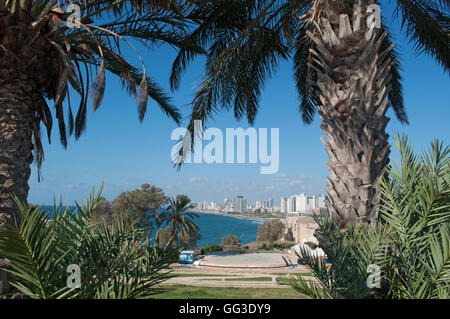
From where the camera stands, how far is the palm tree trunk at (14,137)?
10.3 feet

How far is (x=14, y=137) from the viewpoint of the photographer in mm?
3375

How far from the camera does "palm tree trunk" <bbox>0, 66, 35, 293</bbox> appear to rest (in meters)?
3.14

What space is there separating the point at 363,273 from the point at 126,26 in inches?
213

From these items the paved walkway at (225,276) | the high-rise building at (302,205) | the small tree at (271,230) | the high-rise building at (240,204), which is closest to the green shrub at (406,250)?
the high-rise building at (302,205)

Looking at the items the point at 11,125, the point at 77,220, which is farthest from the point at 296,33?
the point at 77,220

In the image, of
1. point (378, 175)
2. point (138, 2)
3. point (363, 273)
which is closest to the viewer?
point (363, 273)

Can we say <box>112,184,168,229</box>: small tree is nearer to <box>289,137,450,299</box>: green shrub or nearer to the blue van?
the blue van

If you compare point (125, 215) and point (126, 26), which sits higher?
point (126, 26)

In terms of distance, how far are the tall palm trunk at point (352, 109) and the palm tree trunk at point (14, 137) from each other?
332cm

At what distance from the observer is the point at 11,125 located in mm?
3389

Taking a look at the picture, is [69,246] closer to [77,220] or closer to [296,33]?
[77,220]

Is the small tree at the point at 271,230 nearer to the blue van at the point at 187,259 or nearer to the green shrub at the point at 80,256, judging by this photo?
the blue van at the point at 187,259

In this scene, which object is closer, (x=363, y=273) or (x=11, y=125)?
(x=363, y=273)

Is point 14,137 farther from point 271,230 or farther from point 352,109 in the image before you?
point 271,230
